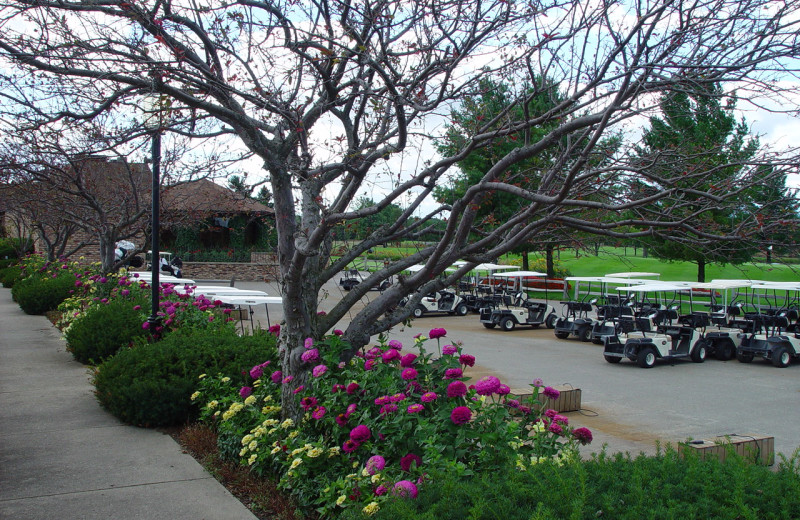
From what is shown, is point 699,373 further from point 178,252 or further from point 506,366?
point 178,252

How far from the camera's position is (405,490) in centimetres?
363

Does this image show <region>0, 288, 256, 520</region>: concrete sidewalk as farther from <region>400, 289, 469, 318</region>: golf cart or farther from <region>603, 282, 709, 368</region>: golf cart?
<region>400, 289, 469, 318</region>: golf cart

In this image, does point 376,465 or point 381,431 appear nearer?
point 376,465

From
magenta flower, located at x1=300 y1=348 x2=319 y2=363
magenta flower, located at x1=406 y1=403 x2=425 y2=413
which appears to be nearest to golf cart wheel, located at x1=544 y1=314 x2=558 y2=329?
magenta flower, located at x1=300 y1=348 x2=319 y2=363

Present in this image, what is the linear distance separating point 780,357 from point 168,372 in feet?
40.7

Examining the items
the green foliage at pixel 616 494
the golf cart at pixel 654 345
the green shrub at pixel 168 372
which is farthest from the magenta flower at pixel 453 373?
the golf cart at pixel 654 345

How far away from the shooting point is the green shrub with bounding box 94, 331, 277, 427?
279 inches

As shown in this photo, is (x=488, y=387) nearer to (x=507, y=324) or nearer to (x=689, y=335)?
(x=689, y=335)

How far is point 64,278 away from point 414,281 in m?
16.6

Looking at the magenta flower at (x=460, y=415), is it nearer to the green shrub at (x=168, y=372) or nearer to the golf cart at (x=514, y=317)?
the green shrub at (x=168, y=372)

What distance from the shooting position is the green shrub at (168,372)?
710cm

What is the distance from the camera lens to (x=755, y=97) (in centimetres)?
459

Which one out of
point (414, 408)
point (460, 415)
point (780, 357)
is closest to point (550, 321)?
point (780, 357)

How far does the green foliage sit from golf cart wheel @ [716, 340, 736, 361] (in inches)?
480
